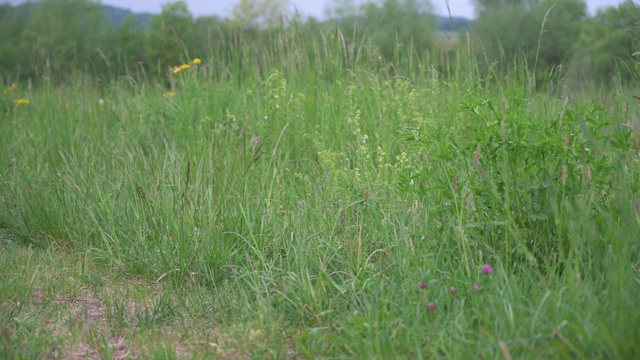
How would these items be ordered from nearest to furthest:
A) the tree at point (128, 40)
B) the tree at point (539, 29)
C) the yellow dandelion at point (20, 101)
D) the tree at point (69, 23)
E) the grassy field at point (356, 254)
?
the grassy field at point (356, 254)
the yellow dandelion at point (20, 101)
the tree at point (539, 29)
the tree at point (69, 23)
the tree at point (128, 40)

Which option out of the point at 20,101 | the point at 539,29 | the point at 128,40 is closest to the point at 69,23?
the point at 128,40

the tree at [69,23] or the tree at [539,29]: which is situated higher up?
the tree at [69,23]

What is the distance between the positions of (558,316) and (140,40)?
31922mm

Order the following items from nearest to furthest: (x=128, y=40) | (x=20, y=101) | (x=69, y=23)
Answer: (x=20, y=101) → (x=69, y=23) → (x=128, y=40)

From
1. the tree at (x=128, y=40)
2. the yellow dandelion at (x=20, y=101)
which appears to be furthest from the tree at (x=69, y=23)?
the yellow dandelion at (x=20, y=101)

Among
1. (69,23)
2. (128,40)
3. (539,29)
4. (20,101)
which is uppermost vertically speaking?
(69,23)

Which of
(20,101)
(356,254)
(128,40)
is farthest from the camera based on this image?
(128,40)

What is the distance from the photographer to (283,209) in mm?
3539

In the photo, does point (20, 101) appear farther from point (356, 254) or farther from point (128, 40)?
point (128, 40)

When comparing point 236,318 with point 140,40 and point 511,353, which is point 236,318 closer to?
point 511,353

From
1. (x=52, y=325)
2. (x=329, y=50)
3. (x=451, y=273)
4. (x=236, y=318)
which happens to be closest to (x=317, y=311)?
(x=236, y=318)

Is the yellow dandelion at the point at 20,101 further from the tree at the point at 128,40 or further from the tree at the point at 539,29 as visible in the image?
the tree at the point at 128,40

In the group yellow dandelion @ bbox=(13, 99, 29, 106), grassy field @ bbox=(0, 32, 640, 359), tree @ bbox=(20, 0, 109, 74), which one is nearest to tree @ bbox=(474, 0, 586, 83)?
grassy field @ bbox=(0, 32, 640, 359)

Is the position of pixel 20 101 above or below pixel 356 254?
above
